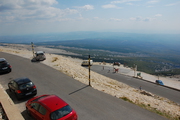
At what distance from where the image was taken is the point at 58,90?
12.8 m

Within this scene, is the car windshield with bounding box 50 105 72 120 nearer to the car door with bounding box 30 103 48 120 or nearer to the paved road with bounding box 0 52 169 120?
the car door with bounding box 30 103 48 120

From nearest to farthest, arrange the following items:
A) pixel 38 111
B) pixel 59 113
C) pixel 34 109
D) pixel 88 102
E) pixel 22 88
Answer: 1. pixel 59 113
2. pixel 38 111
3. pixel 34 109
4. pixel 22 88
5. pixel 88 102

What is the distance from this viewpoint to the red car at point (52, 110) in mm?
6466

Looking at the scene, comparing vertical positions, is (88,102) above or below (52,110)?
below

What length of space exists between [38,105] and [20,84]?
3963mm

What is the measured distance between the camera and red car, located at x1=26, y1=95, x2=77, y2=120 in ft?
21.2

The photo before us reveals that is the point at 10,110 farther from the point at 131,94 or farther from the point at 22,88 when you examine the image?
the point at 131,94

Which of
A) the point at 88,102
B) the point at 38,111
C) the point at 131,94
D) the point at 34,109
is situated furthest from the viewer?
the point at 131,94

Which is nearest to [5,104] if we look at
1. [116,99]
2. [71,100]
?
[71,100]

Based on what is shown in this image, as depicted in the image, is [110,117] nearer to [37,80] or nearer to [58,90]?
[58,90]

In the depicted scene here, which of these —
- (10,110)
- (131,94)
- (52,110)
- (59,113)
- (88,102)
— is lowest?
(131,94)

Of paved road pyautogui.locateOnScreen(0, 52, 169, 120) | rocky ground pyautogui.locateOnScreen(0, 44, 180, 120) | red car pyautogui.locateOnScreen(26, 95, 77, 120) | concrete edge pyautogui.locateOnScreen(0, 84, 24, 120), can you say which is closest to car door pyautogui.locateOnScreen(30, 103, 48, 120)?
red car pyautogui.locateOnScreen(26, 95, 77, 120)

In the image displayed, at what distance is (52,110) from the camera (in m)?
6.54

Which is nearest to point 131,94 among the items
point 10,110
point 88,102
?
point 88,102
